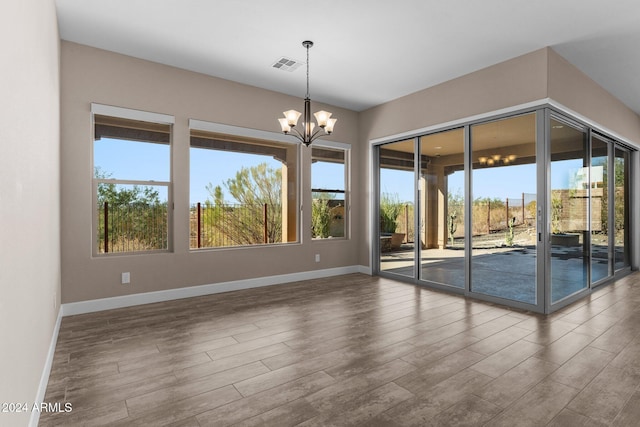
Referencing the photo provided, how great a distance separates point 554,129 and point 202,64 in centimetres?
433

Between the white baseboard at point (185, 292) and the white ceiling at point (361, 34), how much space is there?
285cm

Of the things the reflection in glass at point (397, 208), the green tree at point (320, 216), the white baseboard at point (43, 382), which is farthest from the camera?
the green tree at point (320, 216)

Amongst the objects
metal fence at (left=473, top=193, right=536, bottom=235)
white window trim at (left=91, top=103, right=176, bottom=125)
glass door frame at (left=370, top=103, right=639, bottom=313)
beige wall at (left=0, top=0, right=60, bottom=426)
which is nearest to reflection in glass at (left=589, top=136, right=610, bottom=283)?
glass door frame at (left=370, top=103, right=639, bottom=313)

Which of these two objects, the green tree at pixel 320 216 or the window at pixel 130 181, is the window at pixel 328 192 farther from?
the window at pixel 130 181

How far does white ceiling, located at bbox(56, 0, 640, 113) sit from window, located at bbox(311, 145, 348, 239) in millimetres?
1569

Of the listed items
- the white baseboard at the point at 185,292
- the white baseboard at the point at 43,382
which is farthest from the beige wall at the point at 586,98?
the white baseboard at the point at 43,382

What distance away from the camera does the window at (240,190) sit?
476cm

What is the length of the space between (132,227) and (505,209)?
4.63m

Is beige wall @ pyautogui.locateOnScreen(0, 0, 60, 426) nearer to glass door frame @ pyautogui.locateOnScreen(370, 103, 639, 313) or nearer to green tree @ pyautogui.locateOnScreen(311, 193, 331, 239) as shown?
green tree @ pyautogui.locateOnScreen(311, 193, 331, 239)

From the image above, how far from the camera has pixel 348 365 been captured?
2.60 m

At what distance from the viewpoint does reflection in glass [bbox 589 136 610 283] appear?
4.96 metres

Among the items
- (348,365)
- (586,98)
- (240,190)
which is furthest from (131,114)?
(586,98)

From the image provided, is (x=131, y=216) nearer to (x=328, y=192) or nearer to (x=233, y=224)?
(x=233, y=224)

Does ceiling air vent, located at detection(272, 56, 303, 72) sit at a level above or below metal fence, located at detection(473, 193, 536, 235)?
above
